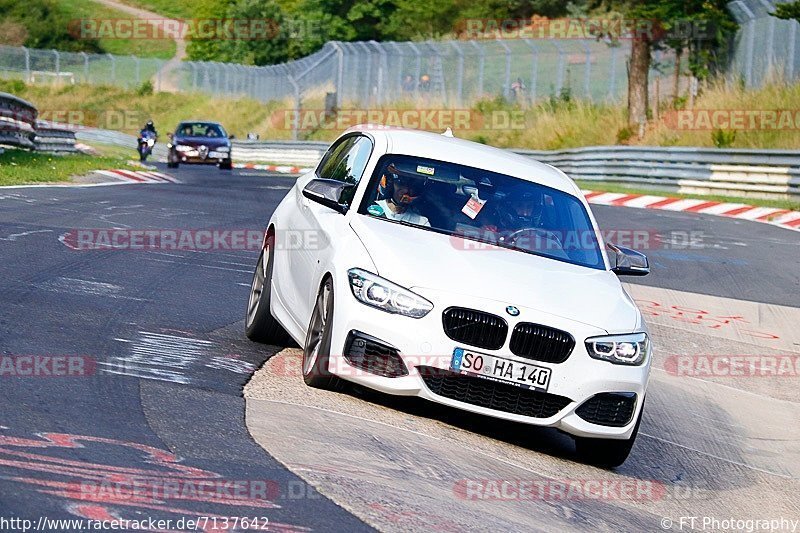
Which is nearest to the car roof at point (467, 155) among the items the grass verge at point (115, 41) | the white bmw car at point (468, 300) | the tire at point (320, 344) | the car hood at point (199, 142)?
the white bmw car at point (468, 300)

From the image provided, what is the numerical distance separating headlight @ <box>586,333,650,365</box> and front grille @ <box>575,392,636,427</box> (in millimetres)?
190

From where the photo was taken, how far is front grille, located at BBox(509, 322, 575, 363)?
24.0 feet

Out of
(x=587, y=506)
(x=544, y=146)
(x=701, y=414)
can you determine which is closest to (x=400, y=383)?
(x=587, y=506)

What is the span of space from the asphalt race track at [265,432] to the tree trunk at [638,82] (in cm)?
2494

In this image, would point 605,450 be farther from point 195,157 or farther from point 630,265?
point 195,157

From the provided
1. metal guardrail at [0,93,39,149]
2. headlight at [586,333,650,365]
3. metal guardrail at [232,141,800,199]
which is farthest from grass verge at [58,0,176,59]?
headlight at [586,333,650,365]

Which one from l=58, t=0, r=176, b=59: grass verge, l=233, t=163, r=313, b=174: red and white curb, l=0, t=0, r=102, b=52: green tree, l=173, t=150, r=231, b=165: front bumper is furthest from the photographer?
l=58, t=0, r=176, b=59: grass verge

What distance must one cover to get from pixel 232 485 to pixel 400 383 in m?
1.87

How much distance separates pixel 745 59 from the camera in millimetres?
35219

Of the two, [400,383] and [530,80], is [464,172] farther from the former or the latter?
[530,80]

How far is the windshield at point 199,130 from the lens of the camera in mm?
40344

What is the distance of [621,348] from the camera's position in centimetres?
757

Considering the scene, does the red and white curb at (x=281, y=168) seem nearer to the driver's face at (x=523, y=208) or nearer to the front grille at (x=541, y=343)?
the driver's face at (x=523, y=208)

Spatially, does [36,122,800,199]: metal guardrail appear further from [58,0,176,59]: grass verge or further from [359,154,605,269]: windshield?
[58,0,176,59]: grass verge
